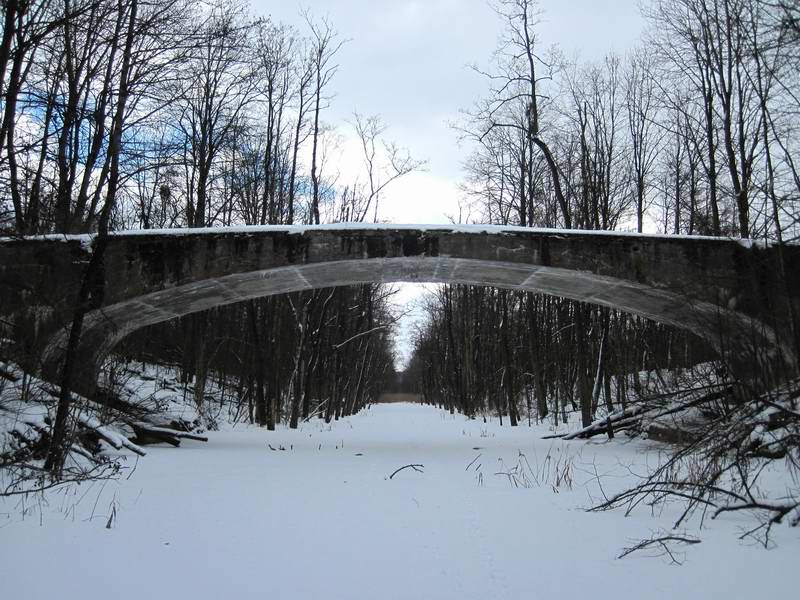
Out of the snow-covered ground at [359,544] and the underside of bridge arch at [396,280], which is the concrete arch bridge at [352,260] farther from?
the snow-covered ground at [359,544]

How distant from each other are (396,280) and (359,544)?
7.48 meters

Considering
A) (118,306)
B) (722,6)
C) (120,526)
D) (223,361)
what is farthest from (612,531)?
(223,361)

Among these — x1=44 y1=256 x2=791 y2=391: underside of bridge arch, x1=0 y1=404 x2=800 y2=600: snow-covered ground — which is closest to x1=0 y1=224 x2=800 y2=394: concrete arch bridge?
x1=44 y1=256 x2=791 y2=391: underside of bridge arch

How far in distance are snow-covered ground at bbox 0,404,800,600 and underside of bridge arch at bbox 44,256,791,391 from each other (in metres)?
3.79

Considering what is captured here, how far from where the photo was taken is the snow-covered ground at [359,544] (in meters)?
2.75

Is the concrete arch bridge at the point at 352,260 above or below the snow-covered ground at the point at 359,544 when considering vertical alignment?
above

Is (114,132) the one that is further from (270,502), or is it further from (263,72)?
(263,72)

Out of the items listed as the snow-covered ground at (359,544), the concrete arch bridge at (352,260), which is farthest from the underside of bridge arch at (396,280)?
the snow-covered ground at (359,544)

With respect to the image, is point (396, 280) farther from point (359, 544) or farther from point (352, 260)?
point (359, 544)

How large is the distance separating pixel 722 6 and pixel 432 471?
36.9 ft

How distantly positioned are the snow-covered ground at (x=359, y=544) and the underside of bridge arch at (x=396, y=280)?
12.4ft

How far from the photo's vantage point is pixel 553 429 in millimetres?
15773

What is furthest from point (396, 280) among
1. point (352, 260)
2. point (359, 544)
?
point (359, 544)

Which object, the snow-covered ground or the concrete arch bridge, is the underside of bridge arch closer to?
the concrete arch bridge
